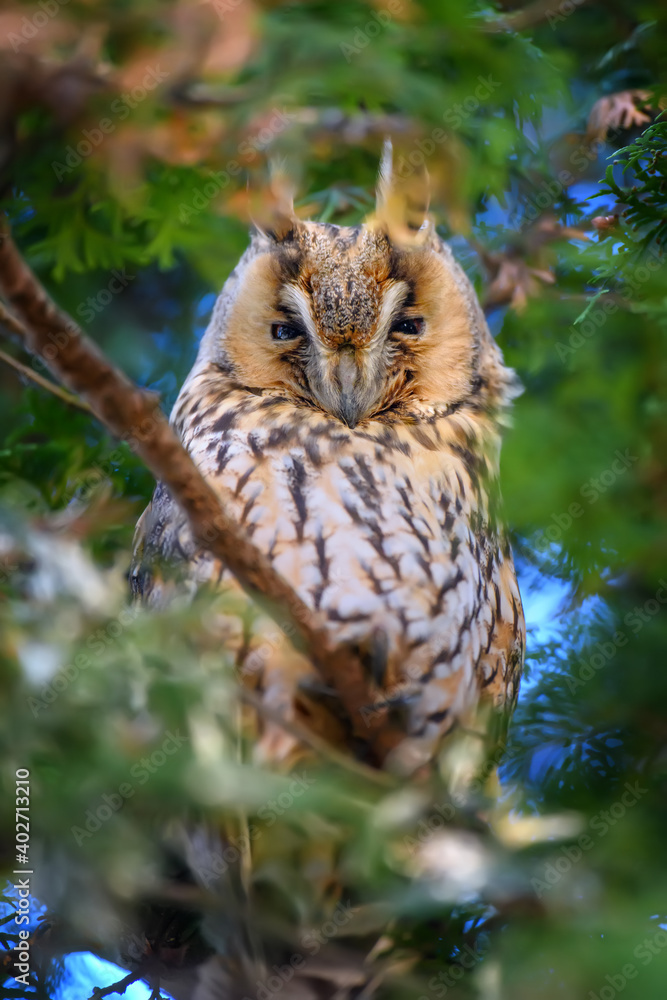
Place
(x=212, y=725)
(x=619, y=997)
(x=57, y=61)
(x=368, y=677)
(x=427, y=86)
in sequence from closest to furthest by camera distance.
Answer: (x=619, y=997) → (x=212, y=725) → (x=57, y=61) → (x=368, y=677) → (x=427, y=86)

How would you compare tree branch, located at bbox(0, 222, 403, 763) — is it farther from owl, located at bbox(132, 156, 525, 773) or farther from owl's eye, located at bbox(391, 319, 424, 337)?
owl's eye, located at bbox(391, 319, 424, 337)

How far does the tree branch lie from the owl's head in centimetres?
67

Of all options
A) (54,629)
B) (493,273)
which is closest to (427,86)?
(493,273)

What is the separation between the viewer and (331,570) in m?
1.81

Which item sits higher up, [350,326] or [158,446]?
[350,326]

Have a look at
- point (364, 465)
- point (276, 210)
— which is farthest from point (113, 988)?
point (276, 210)

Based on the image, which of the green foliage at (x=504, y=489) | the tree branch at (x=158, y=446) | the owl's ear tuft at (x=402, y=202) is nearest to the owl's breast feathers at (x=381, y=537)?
the green foliage at (x=504, y=489)

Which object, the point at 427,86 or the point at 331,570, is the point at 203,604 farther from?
the point at 427,86

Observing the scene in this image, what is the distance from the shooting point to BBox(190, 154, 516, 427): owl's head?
196 centimetres

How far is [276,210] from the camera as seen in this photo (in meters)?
2.07

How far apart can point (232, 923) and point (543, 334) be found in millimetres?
1593

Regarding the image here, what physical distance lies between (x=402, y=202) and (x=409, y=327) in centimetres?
27

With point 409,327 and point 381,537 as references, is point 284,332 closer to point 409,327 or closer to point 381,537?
point 409,327

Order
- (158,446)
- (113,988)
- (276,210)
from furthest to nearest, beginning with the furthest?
1. (276,210)
2. (113,988)
3. (158,446)
